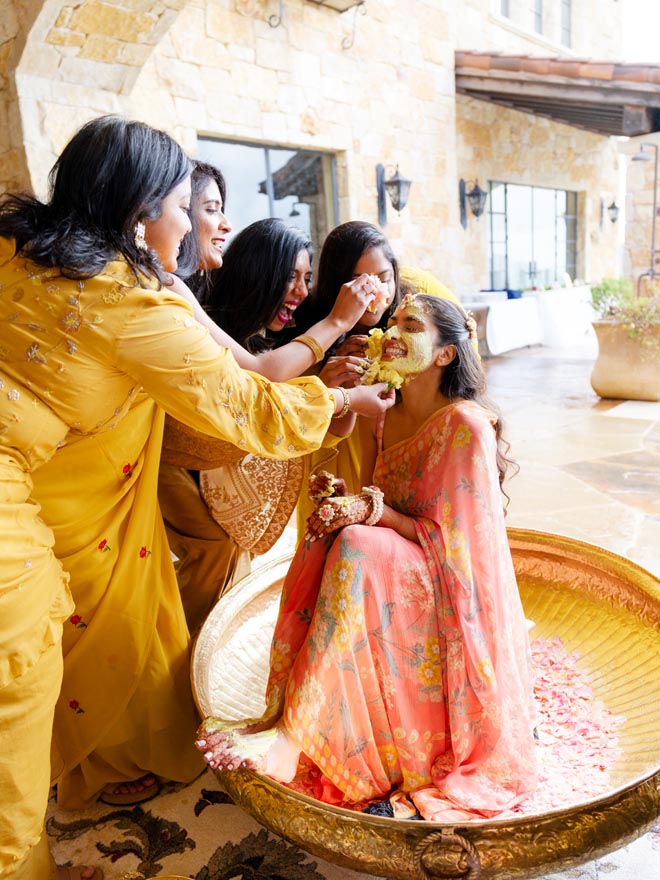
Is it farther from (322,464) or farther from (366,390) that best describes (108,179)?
(322,464)

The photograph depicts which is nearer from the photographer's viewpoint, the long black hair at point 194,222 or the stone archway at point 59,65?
the long black hair at point 194,222

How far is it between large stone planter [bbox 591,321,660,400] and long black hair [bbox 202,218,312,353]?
4.72m

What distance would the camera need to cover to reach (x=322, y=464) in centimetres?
242

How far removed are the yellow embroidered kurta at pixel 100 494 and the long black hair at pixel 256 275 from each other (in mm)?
603

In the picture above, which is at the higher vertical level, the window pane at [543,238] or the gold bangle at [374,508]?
the window pane at [543,238]

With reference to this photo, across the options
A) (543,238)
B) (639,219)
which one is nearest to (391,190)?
(543,238)

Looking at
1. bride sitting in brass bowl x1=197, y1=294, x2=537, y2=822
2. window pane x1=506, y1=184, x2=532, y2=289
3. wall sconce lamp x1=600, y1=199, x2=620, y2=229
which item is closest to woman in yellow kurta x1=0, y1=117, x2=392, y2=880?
bride sitting in brass bowl x1=197, y1=294, x2=537, y2=822

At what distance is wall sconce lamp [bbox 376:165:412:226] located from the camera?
26.2 ft

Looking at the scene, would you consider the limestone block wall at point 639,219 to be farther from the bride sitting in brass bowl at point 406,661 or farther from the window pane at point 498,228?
the bride sitting in brass bowl at point 406,661

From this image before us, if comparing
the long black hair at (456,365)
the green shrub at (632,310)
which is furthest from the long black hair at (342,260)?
the green shrub at (632,310)

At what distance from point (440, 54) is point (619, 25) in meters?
8.24

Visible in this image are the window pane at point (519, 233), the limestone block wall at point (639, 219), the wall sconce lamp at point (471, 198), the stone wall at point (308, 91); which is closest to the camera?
the stone wall at point (308, 91)

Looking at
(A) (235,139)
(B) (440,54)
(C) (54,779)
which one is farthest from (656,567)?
(B) (440,54)

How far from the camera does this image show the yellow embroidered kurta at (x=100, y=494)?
4.39 feet
